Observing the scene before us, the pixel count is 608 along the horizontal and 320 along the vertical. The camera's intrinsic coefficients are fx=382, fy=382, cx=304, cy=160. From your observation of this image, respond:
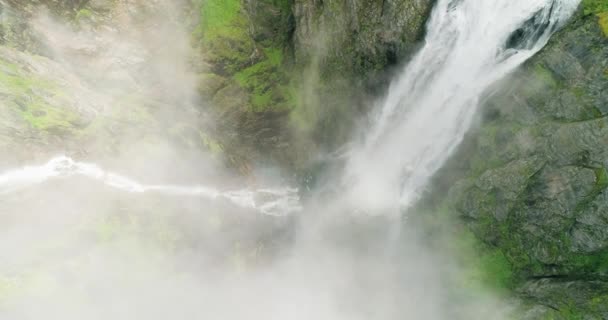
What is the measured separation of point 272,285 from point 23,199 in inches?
526

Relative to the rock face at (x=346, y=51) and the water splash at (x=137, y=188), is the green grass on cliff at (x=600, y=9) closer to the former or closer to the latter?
the rock face at (x=346, y=51)

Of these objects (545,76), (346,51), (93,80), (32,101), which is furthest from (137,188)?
(545,76)

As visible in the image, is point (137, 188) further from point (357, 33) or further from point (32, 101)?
point (357, 33)

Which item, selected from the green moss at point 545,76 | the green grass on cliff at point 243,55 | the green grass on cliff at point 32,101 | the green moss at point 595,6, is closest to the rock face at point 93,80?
the green grass on cliff at point 32,101

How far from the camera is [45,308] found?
16578mm

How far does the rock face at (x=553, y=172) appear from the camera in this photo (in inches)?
536

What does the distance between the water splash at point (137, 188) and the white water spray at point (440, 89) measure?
456 cm

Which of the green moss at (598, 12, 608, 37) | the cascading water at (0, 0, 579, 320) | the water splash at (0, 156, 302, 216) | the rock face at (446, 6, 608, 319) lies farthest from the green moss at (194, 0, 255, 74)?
the green moss at (598, 12, 608, 37)

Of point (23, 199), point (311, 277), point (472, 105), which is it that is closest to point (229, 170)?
point (311, 277)

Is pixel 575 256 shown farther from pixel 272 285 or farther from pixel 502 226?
pixel 272 285

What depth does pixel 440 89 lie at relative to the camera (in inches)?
742

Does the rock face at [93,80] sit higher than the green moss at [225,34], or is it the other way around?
the green moss at [225,34]

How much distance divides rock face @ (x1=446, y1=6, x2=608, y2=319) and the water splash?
39.1ft

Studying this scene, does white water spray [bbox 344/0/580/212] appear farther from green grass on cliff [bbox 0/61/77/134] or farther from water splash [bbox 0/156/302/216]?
green grass on cliff [bbox 0/61/77/134]
